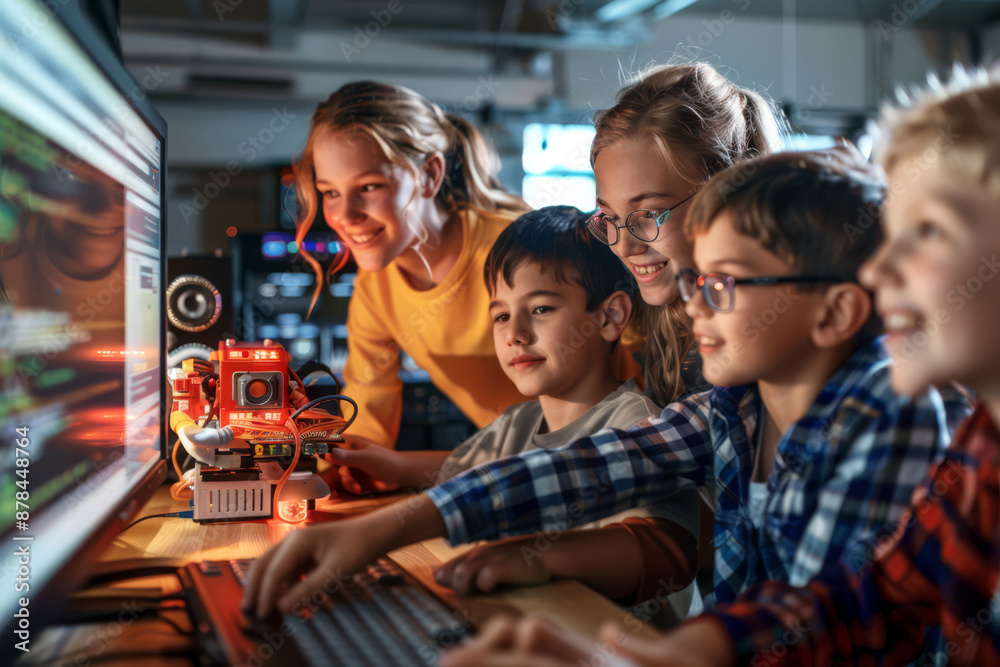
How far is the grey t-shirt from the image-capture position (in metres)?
0.86

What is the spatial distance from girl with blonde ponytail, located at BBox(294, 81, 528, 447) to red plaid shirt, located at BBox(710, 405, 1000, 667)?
88 centimetres

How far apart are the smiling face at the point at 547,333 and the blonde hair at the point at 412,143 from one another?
0.48 metres

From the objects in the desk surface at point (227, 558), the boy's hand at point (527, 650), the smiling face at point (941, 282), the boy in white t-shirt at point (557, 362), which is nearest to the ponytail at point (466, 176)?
the boy in white t-shirt at point (557, 362)

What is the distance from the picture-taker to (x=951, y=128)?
51 centimetres

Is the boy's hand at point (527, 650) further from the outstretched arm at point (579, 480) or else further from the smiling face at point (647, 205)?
the smiling face at point (647, 205)

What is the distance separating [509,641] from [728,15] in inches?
189

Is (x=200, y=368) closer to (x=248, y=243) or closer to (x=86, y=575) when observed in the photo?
(x=86, y=575)

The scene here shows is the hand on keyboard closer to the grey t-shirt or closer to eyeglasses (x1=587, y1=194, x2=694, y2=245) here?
the grey t-shirt

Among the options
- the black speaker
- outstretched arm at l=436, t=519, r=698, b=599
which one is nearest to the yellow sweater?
the black speaker

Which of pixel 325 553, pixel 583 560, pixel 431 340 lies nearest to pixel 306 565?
pixel 325 553

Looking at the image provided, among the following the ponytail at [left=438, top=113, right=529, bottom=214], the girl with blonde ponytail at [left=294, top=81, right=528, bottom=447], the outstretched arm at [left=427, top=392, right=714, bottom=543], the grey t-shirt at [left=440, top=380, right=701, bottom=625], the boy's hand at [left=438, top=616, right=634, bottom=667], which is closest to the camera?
the boy's hand at [left=438, top=616, right=634, bottom=667]

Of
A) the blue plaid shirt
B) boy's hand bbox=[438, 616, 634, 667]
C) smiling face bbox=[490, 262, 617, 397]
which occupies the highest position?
smiling face bbox=[490, 262, 617, 397]

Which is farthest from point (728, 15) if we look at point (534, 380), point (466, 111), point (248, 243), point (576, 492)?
point (576, 492)

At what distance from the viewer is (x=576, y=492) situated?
→ 756mm
